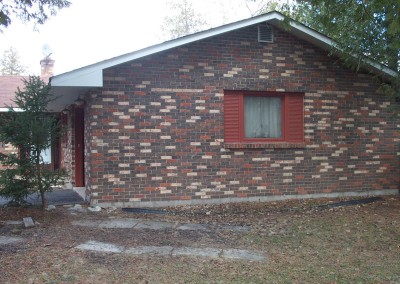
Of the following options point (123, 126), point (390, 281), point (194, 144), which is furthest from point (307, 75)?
point (390, 281)

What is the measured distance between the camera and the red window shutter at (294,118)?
10.0 metres

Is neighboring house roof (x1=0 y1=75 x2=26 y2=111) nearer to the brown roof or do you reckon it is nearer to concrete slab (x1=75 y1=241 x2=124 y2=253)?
the brown roof

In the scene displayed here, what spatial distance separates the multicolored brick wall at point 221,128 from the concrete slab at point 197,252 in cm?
315

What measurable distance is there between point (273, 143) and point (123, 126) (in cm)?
350

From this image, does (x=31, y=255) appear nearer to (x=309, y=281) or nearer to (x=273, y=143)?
(x=309, y=281)

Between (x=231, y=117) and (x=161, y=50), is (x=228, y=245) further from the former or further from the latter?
(x=161, y=50)

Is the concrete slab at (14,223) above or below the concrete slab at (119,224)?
above

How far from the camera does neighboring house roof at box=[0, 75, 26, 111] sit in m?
14.5

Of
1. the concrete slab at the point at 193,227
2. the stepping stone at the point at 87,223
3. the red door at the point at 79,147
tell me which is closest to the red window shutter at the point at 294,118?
the concrete slab at the point at 193,227

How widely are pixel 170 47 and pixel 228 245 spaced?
4.47 m

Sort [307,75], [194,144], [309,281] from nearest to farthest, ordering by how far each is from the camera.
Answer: [309,281] → [194,144] → [307,75]

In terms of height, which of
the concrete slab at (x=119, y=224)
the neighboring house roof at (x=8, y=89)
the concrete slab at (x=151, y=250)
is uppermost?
the neighboring house roof at (x=8, y=89)

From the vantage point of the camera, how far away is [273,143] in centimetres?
980

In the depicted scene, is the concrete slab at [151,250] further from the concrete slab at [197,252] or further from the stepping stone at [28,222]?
the stepping stone at [28,222]
